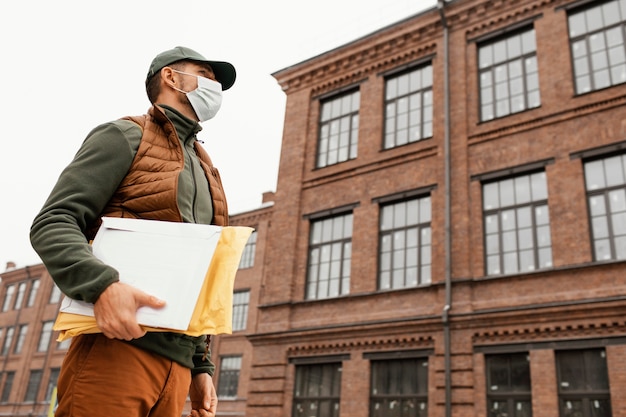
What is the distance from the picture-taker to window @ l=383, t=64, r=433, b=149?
16500mm

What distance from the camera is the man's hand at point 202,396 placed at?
2.31m

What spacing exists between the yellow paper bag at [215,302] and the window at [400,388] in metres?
12.5

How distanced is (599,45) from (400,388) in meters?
9.37

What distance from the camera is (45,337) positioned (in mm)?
40906

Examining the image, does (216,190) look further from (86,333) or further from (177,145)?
(86,333)

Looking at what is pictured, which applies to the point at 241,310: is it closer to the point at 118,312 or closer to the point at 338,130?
the point at 338,130

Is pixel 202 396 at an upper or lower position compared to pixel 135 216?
lower

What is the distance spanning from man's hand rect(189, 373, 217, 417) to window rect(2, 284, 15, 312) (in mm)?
48599

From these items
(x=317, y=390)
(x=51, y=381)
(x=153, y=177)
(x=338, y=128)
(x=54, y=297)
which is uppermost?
(x=338, y=128)

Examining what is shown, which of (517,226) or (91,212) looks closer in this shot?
(91,212)

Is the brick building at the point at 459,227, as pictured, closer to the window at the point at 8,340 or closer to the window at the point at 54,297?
the window at the point at 54,297

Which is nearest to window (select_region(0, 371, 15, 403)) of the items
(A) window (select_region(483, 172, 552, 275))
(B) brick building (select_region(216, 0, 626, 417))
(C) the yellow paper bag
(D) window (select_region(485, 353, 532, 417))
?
(B) brick building (select_region(216, 0, 626, 417))

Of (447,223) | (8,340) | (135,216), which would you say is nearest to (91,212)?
(135,216)

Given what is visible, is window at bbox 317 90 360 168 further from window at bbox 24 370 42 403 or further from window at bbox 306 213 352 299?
window at bbox 24 370 42 403
